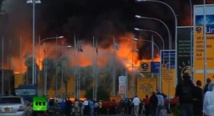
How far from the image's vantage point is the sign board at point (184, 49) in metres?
41.0

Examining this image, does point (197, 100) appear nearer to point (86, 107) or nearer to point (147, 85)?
point (147, 85)

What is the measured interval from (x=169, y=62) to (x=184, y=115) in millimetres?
30568

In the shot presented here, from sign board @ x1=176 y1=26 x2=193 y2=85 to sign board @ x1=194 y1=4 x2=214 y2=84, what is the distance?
4.25 metres

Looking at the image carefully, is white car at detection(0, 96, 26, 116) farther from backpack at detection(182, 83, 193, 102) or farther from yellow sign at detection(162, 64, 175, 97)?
yellow sign at detection(162, 64, 175, 97)

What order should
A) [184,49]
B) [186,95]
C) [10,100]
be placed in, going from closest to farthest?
[186,95] → [10,100] → [184,49]

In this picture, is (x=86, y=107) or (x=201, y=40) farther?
(x=86, y=107)

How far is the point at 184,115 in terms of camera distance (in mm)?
21875

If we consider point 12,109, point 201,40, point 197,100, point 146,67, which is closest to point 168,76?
point 146,67

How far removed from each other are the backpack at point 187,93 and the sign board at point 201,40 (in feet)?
44.3

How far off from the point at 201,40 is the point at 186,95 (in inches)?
583

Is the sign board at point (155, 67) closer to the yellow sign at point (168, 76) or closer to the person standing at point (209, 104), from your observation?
the yellow sign at point (168, 76)

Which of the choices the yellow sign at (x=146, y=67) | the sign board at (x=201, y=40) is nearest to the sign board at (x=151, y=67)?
the yellow sign at (x=146, y=67)

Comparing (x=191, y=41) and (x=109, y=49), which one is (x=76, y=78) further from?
(x=191, y=41)

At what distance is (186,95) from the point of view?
21562mm
